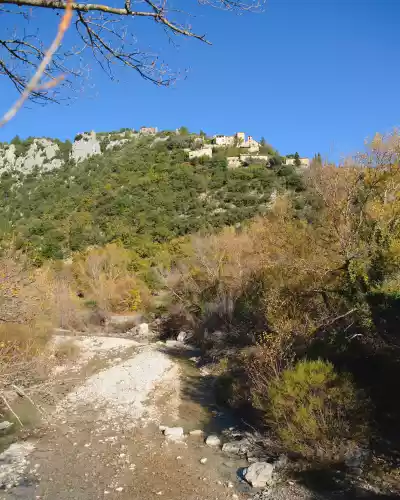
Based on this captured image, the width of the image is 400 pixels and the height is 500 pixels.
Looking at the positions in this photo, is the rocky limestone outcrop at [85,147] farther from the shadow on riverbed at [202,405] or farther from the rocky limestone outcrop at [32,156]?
the shadow on riverbed at [202,405]

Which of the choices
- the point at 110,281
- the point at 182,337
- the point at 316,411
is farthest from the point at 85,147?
the point at 316,411

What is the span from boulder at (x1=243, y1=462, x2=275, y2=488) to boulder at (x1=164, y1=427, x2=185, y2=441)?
2439 mm

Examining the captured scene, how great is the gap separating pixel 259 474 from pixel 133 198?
127 feet

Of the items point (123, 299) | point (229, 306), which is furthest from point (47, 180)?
point (229, 306)

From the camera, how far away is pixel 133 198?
45.0 meters

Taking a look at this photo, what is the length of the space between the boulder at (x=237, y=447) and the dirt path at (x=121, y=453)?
12.3 inches

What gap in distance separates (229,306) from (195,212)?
2301cm

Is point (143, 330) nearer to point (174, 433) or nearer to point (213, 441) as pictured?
point (174, 433)

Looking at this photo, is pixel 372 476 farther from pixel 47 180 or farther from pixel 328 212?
pixel 47 180

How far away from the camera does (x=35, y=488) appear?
8.27 m

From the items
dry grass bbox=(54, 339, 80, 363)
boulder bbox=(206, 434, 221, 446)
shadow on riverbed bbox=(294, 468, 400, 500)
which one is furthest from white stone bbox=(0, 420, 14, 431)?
shadow on riverbed bbox=(294, 468, 400, 500)

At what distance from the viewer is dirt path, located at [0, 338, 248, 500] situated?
326 inches

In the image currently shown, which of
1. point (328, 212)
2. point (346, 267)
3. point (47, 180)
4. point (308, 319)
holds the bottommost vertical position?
point (308, 319)

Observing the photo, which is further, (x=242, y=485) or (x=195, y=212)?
(x=195, y=212)
